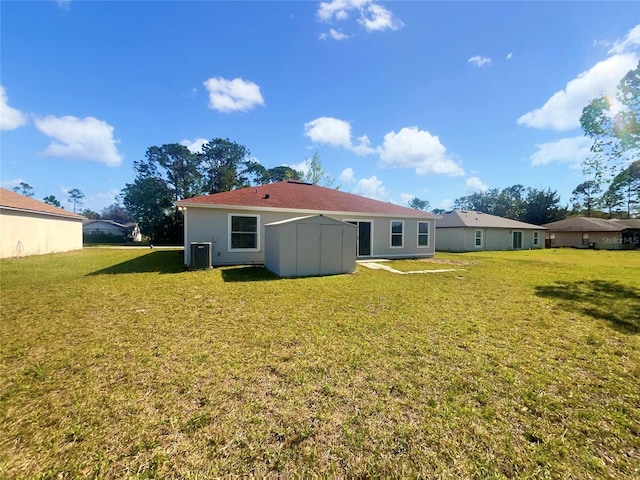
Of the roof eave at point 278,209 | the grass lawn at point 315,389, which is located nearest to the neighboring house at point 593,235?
the roof eave at point 278,209

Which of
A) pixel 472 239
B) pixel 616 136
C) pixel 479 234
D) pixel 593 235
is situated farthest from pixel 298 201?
pixel 593 235

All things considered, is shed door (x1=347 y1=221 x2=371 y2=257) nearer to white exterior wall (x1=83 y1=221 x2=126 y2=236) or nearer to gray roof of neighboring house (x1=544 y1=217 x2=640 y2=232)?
gray roof of neighboring house (x1=544 y1=217 x2=640 y2=232)

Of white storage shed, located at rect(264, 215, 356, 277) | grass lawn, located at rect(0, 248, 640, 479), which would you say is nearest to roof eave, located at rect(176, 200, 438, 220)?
white storage shed, located at rect(264, 215, 356, 277)

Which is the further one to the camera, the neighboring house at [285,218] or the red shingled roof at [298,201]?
the red shingled roof at [298,201]

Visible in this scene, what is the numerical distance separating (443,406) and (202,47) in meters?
15.4

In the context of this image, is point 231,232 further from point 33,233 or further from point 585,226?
point 585,226

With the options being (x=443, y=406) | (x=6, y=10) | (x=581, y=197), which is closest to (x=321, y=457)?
(x=443, y=406)

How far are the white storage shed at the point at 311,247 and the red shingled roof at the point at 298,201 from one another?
2459 mm

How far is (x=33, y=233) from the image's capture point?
46.0ft

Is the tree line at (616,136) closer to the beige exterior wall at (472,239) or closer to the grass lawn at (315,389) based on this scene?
the grass lawn at (315,389)

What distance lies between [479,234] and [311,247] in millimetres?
20221

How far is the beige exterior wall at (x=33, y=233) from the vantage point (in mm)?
12352

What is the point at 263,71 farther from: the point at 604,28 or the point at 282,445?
the point at 282,445

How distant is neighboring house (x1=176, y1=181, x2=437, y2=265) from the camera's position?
1078 centimetres
